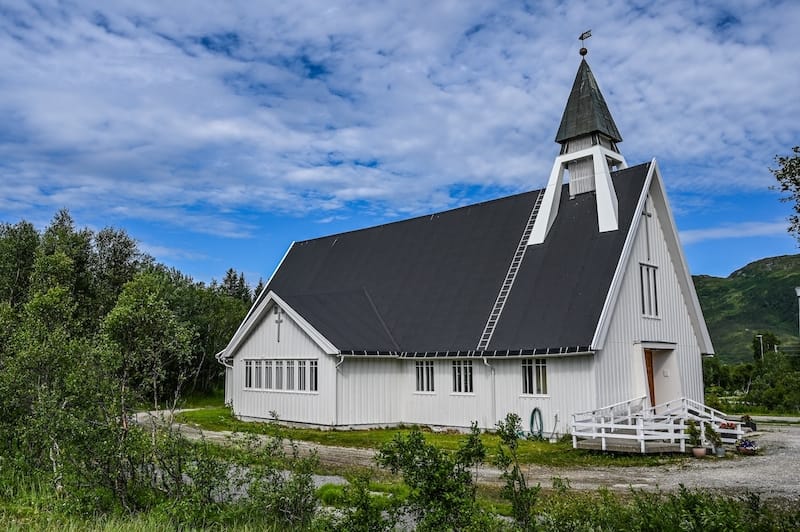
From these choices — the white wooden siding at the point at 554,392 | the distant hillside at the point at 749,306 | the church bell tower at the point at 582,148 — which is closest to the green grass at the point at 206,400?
the white wooden siding at the point at 554,392

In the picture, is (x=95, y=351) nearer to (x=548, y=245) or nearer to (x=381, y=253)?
(x=548, y=245)

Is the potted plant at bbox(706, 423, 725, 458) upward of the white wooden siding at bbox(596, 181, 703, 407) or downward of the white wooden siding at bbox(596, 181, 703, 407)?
downward

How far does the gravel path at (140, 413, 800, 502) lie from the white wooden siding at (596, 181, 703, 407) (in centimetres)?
351

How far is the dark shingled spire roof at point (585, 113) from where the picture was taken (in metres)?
22.6

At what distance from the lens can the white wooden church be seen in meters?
19.1

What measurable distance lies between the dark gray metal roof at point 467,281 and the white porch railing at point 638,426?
2098 mm

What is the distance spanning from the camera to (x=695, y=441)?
1622 cm

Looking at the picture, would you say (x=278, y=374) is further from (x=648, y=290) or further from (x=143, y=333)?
(x=143, y=333)

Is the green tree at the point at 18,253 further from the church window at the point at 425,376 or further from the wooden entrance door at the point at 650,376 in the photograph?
the wooden entrance door at the point at 650,376

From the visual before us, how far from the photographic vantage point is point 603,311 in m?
18.1

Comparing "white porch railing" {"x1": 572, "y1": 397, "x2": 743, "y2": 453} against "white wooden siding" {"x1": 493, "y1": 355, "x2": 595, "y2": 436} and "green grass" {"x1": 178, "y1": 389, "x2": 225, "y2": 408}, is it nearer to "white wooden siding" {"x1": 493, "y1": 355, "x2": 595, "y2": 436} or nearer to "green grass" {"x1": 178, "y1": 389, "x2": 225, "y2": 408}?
"white wooden siding" {"x1": 493, "y1": 355, "x2": 595, "y2": 436}

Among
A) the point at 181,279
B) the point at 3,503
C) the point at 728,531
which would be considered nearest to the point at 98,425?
the point at 3,503

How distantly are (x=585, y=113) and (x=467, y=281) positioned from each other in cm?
711

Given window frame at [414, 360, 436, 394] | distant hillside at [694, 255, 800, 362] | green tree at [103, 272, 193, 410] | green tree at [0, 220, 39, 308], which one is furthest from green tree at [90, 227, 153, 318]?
distant hillside at [694, 255, 800, 362]
